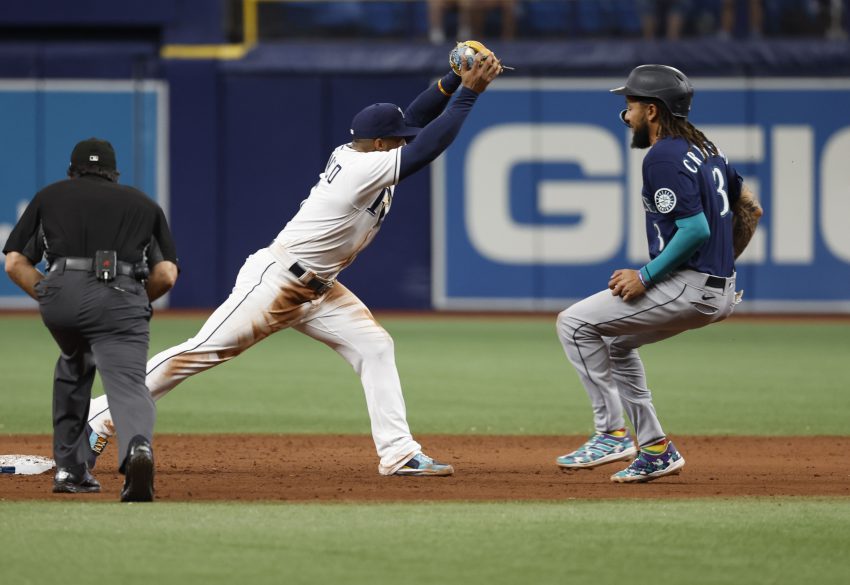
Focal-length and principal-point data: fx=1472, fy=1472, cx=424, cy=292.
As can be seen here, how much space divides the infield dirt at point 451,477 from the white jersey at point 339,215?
113cm

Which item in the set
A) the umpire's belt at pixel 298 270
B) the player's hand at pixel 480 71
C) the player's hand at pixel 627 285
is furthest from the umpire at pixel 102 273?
the player's hand at pixel 627 285

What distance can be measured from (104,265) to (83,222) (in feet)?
0.68

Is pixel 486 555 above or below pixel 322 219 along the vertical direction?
below

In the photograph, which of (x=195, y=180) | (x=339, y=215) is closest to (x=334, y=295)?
(x=339, y=215)

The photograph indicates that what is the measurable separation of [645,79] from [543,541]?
8.25 feet

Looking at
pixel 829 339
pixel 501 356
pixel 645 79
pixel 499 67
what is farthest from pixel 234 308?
pixel 829 339

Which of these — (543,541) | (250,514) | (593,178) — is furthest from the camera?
(593,178)

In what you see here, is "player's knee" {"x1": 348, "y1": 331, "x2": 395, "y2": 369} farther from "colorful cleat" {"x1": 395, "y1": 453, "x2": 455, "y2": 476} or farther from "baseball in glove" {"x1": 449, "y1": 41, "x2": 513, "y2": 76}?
"baseball in glove" {"x1": 449, "y1": 41, "x2": 513, "y2": 76}

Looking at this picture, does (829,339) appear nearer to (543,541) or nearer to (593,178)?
(593,178)

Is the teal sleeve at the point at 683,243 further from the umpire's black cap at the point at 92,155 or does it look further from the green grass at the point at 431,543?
the umpire's black cap at the point at 92,155

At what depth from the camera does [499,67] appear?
699cm

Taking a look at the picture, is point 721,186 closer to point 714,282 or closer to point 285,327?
point 714,282

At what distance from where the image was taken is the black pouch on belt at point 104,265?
6387 mm

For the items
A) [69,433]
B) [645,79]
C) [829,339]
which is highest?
[645,79]
